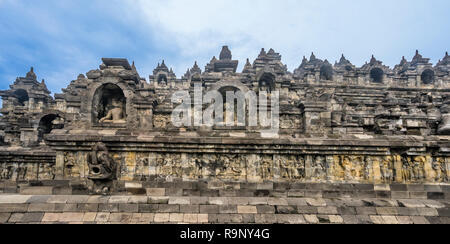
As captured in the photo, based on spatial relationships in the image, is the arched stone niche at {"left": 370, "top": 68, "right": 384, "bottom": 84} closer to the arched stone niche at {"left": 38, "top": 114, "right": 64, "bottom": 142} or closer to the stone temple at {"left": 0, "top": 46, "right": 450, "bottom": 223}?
the stone temple at {"left": 0, "top": 46, "right": 450, "bottom": 223}

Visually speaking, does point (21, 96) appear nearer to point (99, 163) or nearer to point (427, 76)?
point (99, 163)

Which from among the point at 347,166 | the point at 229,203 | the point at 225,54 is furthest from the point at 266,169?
the point at 225,54

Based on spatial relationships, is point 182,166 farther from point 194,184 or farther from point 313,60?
point 313,60

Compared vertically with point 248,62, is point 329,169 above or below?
below

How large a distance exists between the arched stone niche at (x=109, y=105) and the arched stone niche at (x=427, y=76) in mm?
31124

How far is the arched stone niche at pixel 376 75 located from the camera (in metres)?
26.1

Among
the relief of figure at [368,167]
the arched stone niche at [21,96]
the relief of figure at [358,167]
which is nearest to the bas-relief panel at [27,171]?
the relief of figure at [358,167]

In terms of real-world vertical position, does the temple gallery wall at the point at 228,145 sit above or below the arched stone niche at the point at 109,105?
below

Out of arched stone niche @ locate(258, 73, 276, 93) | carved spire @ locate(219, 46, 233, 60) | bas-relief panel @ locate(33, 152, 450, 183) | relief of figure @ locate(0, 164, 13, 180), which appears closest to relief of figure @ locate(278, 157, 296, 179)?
bas-relief panel @ locate(33, 152, 450, 183)

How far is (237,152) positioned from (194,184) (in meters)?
1.60

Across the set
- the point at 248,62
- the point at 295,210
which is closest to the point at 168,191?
the point at 295,210

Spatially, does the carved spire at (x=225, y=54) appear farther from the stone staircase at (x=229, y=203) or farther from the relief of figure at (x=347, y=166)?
the stone staircase at (x=229, y=203)

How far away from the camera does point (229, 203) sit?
22.1 ft
